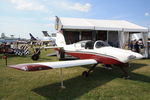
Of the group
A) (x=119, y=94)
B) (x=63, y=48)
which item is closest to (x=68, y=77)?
(x=119, y=94)

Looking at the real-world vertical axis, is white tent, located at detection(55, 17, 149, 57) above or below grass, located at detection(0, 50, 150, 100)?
above

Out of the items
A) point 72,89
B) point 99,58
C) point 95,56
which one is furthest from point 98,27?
Answer: point 72,89

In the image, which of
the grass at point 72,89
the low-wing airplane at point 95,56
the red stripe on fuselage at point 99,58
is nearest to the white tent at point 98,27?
the low-wing airplane at point 95,56

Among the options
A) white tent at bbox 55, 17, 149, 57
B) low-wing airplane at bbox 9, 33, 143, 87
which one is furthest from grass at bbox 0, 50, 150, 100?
white tent at bbox 55, 17, 149, 57

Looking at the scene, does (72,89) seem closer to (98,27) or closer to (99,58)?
(99,58)

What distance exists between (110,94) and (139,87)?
1489mm

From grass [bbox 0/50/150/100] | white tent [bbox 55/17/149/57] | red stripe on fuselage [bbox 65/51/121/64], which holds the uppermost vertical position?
white tent [bbox 55/17/149/57]

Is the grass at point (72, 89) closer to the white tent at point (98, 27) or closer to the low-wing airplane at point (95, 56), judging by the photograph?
the low-wing airplane at point (95, 56)

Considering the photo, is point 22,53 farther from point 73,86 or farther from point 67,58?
point 73,86

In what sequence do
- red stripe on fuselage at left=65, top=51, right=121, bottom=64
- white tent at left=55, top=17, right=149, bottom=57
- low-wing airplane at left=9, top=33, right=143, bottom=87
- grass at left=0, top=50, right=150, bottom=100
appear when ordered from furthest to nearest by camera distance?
white tent at left=55, top=17, right=149, bottom=57, red stripe on fuselage at left=65, top=51, right=121, bottom=64, low-wing airplane at left=9, top=33, right=143, bottom=87, grass at left=0, top=50, right=150, bottom=100

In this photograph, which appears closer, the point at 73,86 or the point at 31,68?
the point at 31,68

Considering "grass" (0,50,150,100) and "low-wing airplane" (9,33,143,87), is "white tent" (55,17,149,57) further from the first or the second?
"grass" (0,50,150,100)

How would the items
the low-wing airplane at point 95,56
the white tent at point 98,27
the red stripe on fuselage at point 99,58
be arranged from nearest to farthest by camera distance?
the low-wing airplane at point 95,56
the red stripe on fuselage at point 99,58
the white tent at point 98,27

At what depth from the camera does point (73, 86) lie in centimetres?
557
